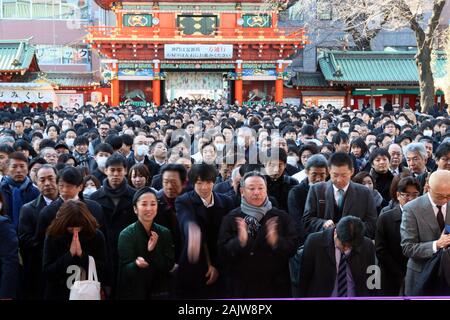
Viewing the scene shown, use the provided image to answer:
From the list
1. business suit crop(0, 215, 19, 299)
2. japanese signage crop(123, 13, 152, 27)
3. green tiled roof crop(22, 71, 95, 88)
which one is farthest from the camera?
green tiled roof crop(22, 71, 95, 88)

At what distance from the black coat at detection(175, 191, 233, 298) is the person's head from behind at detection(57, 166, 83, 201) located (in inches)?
35.8

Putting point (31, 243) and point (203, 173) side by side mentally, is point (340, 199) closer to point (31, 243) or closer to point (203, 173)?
point (203, 173)

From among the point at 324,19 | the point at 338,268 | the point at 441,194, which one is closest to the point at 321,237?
the point at 338,268

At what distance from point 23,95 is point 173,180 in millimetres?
22655

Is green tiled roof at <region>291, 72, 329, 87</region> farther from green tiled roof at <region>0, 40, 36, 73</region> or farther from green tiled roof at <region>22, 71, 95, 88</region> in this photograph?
green tiled roof at <region>0, 40, 36, 73</region>

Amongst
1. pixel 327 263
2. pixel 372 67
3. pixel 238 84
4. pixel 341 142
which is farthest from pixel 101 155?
pixel 372 67

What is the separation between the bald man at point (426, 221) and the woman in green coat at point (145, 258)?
178 centimetres

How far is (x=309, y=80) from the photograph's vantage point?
31.0 metres

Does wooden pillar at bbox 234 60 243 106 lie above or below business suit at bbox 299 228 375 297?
above

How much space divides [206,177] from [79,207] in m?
1.12

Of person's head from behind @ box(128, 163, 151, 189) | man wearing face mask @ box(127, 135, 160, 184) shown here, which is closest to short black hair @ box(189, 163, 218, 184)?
person's head from behind @ box(128, 163, 151, 189)

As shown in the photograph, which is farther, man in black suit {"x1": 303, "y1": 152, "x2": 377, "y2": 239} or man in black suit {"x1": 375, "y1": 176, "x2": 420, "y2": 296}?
man in black suit {"x1": 303, "y1": 152, "x2": 377, "y2": 239}

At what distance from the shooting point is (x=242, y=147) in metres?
8.76

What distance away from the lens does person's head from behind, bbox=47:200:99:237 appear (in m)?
4.77
